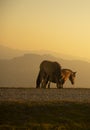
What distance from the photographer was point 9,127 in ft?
49.2

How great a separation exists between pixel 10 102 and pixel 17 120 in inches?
141

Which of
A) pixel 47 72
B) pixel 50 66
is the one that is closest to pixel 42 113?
pixel 50 66

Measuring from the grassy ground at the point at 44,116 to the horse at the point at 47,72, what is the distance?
15952mm

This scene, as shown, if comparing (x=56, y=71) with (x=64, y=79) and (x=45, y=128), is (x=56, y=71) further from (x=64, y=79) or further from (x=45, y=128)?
(x=45, y=128)

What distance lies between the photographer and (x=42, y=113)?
17.5 metres

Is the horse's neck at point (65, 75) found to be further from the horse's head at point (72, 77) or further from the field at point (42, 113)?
the field at point (42, 113)

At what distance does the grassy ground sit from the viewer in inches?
605

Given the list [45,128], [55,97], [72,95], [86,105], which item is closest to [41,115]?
[45,128]

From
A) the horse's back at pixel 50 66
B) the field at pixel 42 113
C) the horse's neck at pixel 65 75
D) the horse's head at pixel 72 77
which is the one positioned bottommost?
the horse's head at pixel 72 77

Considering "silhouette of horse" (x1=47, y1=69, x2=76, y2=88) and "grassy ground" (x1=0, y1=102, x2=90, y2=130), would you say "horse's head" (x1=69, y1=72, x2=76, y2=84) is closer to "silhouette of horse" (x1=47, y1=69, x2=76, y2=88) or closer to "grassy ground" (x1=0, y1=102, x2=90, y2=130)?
"silhouette of horse" (x1=47, y1=69, x2=76, y2=88)

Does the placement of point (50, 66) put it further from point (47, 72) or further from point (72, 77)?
point (72, 77)

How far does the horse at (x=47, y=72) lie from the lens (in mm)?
36188

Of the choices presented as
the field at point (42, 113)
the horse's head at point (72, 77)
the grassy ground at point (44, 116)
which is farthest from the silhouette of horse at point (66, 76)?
the grassy ground at point (44, 116)

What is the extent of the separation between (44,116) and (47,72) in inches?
779
